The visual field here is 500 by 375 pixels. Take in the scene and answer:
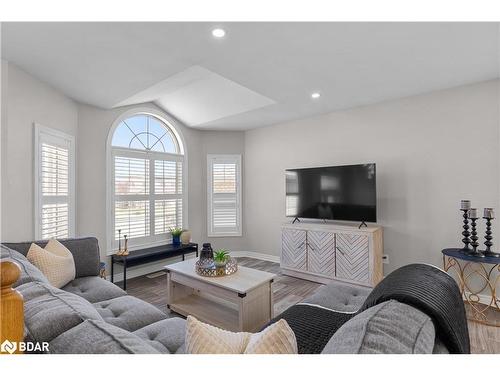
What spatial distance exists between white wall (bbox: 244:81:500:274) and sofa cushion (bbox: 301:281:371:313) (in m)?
1.66

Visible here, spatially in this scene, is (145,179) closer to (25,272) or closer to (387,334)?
(25,272)

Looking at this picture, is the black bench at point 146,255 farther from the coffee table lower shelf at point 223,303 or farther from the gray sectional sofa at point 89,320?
the gray sectional sofa at point 89,320

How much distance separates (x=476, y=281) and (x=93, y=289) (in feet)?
13.2

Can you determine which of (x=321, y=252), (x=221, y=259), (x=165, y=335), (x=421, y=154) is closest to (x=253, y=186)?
(x=321, y=252)

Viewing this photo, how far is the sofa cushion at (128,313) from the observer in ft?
5.56

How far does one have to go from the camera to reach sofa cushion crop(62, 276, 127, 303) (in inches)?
82.7

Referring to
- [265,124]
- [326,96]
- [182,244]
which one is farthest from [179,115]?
[326,96]

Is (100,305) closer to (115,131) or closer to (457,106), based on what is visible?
(115,131)

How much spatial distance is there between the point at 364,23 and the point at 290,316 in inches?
85.0

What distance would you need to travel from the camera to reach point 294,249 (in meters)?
3.86

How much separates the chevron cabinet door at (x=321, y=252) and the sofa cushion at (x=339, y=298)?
1298 mm

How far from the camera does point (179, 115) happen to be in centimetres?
446

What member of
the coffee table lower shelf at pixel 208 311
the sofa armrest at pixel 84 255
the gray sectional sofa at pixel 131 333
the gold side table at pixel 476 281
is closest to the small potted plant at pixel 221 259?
the coffee table lower shelf at pixel 208 311
